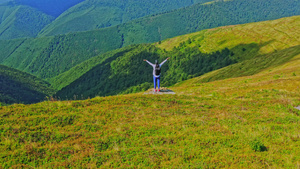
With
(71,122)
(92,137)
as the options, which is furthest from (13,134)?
(92,137)

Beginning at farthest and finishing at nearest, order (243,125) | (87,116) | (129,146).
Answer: (87,116) → (243,125) → (129,146)

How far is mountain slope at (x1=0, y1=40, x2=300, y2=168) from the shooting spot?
39.6 ft

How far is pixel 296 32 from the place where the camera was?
167625 millimetres

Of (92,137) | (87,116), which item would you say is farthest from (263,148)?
(87,116)

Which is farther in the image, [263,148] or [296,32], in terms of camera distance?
[296,32]

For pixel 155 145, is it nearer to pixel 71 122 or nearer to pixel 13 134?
pixel 71 122

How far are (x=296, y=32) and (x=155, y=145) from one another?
7569 inches

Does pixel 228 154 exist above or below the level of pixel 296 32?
below

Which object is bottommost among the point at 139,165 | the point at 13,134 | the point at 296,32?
the point at 139,165

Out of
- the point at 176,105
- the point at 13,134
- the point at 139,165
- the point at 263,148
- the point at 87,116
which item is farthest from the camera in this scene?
the point at 176,105

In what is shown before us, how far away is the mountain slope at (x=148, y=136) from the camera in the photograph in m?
12.1

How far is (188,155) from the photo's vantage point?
40.8ft

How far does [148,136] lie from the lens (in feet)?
49.9

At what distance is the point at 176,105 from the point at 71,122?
34.9 ft
